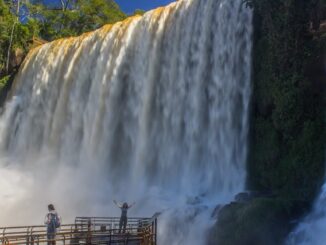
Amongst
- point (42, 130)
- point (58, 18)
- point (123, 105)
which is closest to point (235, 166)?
point (123, 105)

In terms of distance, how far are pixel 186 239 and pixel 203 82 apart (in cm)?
740

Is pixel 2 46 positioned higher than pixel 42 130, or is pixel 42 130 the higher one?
pixel 2 46

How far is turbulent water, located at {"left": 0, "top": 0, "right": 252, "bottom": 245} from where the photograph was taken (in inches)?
800

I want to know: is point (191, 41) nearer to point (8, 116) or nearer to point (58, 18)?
point (8, 116)

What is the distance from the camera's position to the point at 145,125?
23547 millimetres

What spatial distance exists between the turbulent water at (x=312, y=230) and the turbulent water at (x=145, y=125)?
2734 millimetres

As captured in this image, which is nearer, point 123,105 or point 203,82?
point 203,82

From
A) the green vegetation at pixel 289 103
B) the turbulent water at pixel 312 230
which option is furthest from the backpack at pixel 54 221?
the green vegetation at pixel 289 103

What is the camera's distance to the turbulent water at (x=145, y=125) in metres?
20.3

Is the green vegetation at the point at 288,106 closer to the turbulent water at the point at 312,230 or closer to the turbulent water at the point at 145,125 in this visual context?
the turbulent water at the point at 145,125

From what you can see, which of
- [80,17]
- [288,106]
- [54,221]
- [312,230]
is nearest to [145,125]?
[288,106]

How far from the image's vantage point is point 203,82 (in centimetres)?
2173

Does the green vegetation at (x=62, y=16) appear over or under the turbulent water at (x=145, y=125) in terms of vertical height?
over

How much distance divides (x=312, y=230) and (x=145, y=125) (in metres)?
11.1
